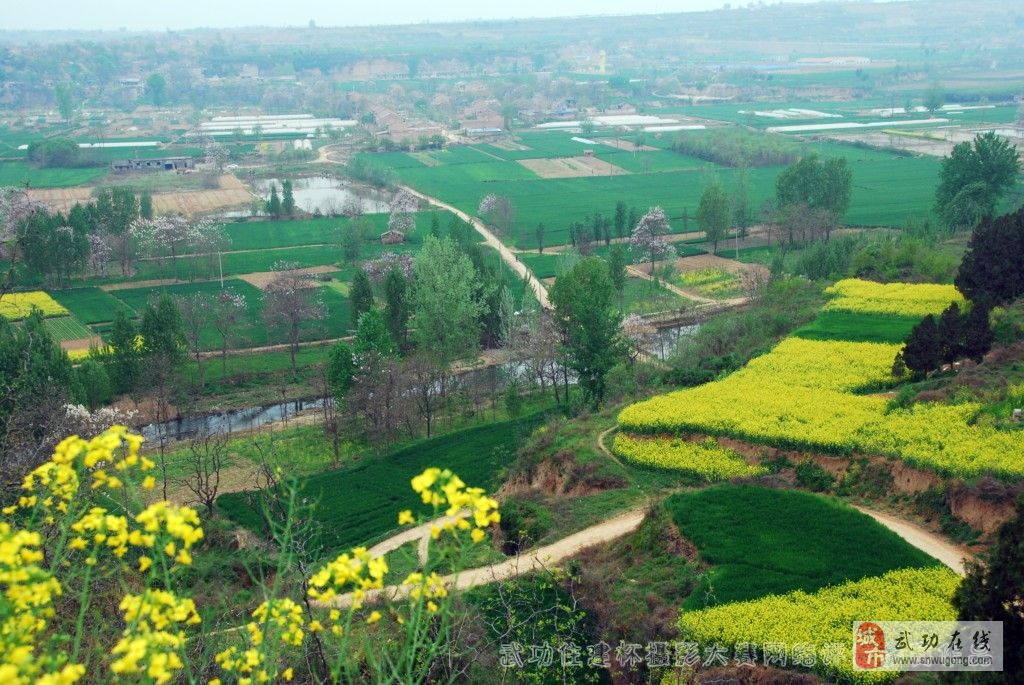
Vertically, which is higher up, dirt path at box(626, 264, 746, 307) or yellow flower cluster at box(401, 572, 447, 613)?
yellow flower cluster at box(401, 572, 447, 613)

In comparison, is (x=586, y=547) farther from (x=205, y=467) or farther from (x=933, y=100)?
(x=933, y=100)

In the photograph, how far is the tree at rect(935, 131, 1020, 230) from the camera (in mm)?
45500

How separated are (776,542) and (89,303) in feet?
119

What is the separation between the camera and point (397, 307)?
3641 cm

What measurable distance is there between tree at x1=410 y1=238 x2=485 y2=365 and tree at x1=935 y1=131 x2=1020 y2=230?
25.1 metres

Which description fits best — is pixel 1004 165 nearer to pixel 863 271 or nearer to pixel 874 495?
pixel 863 271

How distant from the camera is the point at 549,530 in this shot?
18.8 metres

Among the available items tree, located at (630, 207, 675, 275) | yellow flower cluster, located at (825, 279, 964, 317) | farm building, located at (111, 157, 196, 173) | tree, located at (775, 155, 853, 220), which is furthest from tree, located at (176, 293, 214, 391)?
farm building, located at (111, 157, 196, 173)

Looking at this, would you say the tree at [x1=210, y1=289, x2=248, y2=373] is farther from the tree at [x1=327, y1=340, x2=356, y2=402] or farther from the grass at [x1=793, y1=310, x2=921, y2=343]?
the grass at [x1=793, y1=310, x2=921, y2=343]

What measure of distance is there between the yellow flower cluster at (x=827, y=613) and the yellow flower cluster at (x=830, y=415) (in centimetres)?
373

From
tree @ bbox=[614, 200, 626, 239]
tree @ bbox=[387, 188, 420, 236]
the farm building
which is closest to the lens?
tree @ bbox=[614, 200, 626, 239]

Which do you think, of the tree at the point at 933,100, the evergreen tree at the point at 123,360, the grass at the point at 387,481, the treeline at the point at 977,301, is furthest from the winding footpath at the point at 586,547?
the tree at the point at 933,100

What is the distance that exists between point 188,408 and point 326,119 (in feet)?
285

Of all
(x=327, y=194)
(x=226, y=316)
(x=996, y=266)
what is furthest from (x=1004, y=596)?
(x=327, y=194)
